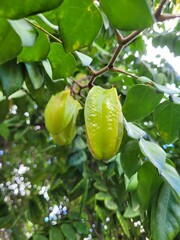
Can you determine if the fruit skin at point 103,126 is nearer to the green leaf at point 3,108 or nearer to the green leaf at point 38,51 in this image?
the green leaf at point 38,51

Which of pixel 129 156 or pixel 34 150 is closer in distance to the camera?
pixel 129 156

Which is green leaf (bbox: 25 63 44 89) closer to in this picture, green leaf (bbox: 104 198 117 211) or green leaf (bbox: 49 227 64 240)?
green leaf (bbox: 49 227 64 240)

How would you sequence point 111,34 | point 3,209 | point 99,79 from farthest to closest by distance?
1. point 99,79
2. point 111,34
3. point 3,209

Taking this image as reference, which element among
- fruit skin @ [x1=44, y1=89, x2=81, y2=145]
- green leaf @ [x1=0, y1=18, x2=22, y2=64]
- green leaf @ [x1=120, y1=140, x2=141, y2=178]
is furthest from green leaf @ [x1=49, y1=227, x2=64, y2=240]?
green leaf @ [x1=0, y1=18, x2=22, y2=64]

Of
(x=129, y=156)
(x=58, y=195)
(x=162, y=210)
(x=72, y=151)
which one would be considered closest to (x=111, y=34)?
(x=72, y=151)

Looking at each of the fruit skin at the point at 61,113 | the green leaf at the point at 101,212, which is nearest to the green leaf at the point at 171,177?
the fruit skin at the point at 61,113

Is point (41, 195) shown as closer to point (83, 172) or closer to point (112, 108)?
point (83, 172)
